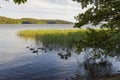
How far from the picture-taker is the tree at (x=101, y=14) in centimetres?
1625

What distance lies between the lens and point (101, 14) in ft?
53.4

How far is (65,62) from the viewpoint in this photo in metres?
29.9

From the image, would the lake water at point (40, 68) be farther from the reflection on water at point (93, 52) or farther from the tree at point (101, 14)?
the tree at point (101, 14)

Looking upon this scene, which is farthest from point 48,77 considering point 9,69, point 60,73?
point 9,69

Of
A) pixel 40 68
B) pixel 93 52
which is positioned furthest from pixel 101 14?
pixel 40 68

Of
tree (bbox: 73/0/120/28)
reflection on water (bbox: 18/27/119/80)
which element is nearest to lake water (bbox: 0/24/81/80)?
reflection on water (bbox: 18/27/119/80)

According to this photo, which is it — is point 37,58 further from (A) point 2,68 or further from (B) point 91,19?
(B) point 91,19

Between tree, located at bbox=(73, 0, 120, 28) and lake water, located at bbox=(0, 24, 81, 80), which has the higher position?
tree, located at bbox=(73, 0, 120, 28)

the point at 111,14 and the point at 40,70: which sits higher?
the point at 111,14

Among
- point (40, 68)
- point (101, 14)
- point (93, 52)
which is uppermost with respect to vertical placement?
point (101, 14)

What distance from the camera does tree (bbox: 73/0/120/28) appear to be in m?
16.2

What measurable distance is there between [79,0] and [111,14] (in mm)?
2146

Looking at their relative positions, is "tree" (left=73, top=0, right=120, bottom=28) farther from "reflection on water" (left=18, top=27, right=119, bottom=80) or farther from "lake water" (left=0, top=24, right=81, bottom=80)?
"lake water" (left=0, top=24, right=81, bottom=80)

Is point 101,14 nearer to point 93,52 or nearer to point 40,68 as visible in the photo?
point 93,52
